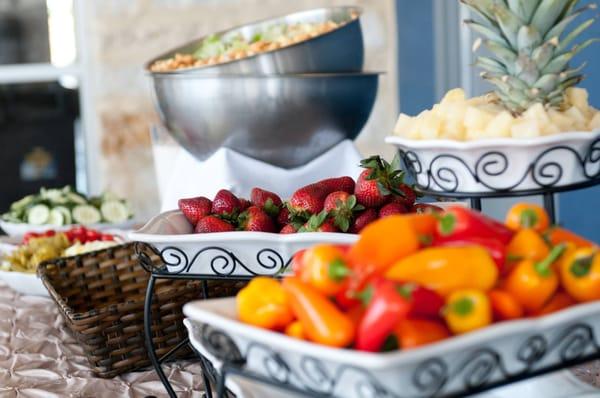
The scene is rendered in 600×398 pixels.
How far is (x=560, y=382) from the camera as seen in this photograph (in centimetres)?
92

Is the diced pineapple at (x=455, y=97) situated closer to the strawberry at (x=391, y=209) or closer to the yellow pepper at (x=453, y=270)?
the strawberry at (x=391, y=209)

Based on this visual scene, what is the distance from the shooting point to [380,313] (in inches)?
24.9

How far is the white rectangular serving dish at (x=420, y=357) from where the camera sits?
2.07 feet

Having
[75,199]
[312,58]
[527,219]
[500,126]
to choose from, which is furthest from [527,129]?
[75,199]

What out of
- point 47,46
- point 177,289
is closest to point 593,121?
point 177,289

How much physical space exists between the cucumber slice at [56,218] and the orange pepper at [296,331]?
5.67ft

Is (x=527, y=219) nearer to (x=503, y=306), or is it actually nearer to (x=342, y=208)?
(x=503, y=306)

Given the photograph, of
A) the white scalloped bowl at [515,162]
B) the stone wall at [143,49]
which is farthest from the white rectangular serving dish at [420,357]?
the stone wall at [143,49]

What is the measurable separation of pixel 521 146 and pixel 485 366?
27cm

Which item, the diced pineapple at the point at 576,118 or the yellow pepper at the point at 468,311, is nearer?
the yellow pepper at the point at 468,311

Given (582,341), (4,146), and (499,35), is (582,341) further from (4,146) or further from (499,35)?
(4,146)

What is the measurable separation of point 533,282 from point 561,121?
0.27 metres

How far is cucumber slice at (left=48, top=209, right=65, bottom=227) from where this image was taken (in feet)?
7.70

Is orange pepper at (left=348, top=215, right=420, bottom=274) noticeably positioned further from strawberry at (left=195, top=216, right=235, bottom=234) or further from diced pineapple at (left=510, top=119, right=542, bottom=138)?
strawberry at (left=195, top=216, right=235, bottom=234)
